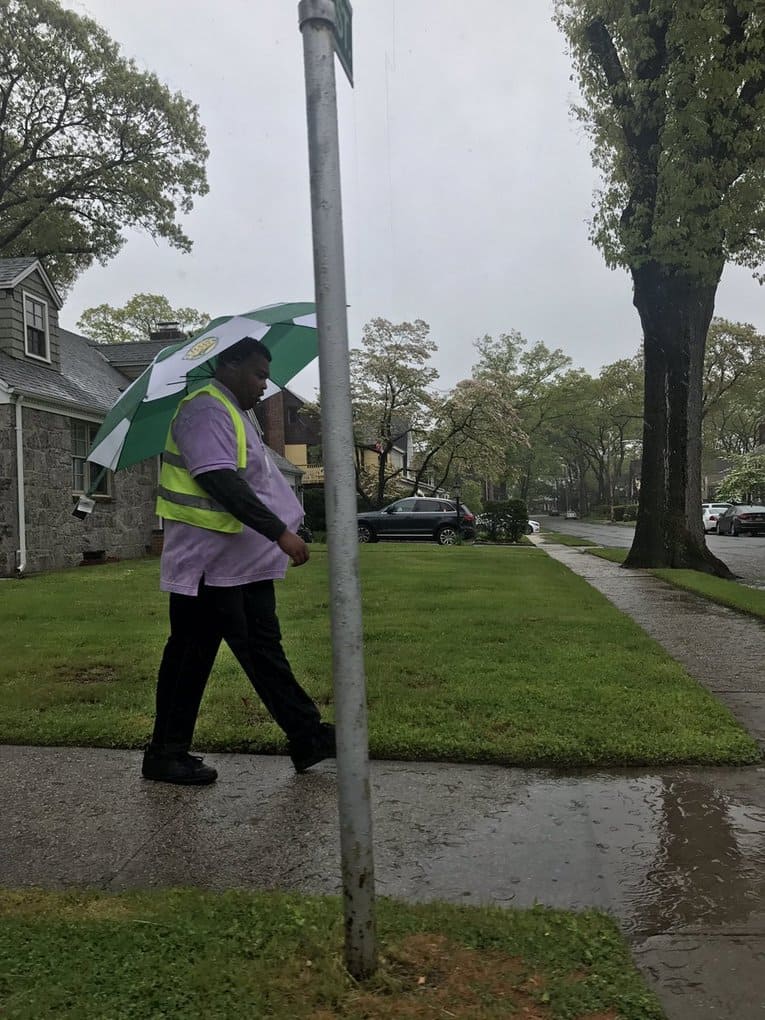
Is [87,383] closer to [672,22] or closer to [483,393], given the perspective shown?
[672,22]

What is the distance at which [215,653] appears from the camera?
3467 mm

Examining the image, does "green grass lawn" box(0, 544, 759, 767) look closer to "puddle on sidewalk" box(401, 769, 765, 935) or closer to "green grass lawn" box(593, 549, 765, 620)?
"puddle on sidewalk" box(401, 769, 765, 935)

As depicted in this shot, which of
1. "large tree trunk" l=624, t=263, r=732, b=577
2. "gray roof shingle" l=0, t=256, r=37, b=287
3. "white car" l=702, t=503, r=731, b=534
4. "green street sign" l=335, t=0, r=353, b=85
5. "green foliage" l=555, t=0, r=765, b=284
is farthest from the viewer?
"white car" l=702, t=503, r=731, b=534

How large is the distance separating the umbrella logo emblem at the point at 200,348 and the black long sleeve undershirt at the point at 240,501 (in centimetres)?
46

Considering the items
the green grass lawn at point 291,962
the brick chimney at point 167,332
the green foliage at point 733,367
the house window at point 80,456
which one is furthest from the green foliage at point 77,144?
the green foliage at point 733,367

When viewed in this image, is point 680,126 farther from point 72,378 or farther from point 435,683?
point 72,378

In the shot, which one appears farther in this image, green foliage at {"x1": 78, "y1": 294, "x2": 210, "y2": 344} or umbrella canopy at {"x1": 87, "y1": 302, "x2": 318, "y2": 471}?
green foliage at {"x1": 78, "y1": 294, "x2": 210, "y2": 344}

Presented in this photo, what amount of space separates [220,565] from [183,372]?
32.0 inches

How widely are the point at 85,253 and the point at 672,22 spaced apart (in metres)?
18.2

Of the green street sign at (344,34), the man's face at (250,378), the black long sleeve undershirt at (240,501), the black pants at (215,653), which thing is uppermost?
the green street sign at (344,34)

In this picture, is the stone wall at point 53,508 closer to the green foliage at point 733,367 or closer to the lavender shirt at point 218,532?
the lavender shirt at point 218,532

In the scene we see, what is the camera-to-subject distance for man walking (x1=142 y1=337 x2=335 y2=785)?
3.33m

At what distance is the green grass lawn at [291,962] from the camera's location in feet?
6.24

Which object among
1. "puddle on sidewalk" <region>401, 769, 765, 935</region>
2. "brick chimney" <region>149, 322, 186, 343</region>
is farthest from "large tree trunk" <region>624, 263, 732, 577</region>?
"brick chimney" <region>149, 322, 186, 343</region>
